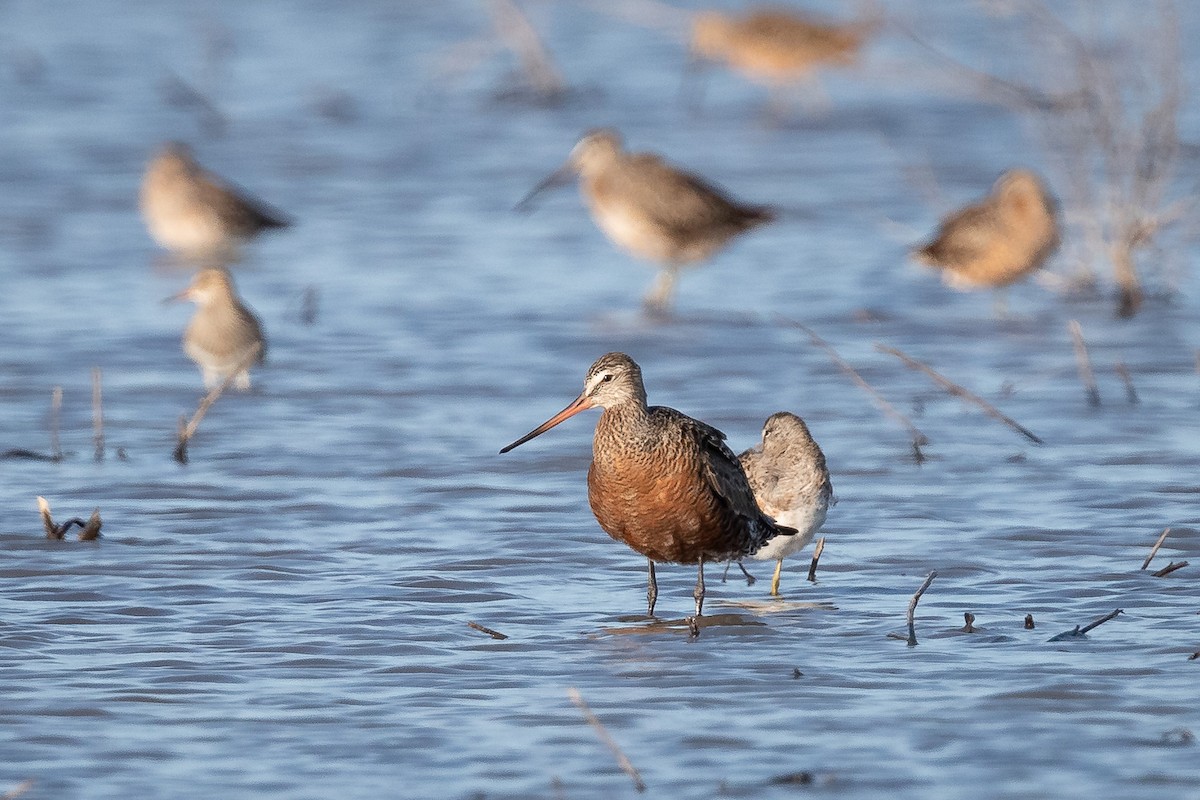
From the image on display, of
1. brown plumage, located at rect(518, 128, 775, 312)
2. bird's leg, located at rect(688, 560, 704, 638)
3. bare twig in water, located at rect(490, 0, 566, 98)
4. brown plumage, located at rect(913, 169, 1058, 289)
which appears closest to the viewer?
bird's leg, located at rect(688, 560, 704, 638)

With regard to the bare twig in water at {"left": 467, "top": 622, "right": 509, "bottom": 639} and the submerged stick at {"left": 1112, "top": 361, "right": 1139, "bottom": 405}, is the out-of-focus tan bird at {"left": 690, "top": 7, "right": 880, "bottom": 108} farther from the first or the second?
the bare twig in water at {"left": 467, "top": 622, "right": 509, "bottom": 639}

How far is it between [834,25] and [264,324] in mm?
9418

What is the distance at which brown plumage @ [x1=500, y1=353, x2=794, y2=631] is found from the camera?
19.8ft

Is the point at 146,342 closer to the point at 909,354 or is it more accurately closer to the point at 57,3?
the point at 909,354

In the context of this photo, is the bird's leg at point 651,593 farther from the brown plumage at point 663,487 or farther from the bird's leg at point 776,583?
the bird's leg at point 776,583

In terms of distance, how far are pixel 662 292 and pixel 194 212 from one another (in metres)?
3.24

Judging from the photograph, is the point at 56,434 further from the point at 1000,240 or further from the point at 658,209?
the point at 1000,240

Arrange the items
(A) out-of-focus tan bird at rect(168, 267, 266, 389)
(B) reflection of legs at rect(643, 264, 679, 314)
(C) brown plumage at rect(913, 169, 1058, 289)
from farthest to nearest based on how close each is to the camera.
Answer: (B) reflection of legs at rect(643, 264, 679, 314), (C) brown plumage at rect(913, 169, 1058, 289), (A) out-of-focus tan bird at rect(168, 267, 266, 389)

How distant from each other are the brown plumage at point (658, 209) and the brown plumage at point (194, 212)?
2.18m

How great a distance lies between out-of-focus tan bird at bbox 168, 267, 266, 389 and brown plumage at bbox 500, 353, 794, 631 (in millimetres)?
3364

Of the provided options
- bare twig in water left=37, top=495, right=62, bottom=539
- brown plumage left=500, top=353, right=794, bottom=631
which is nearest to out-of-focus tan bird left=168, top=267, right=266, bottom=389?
bare twig in water left=37, top=495, right=62, bottom=539

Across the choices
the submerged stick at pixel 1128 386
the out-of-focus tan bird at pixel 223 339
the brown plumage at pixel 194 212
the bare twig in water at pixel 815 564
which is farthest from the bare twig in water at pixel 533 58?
the bare twig in water at pixel 815 564

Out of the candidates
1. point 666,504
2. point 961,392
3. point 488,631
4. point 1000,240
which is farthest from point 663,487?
point 1000,240

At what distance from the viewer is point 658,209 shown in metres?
12.2
